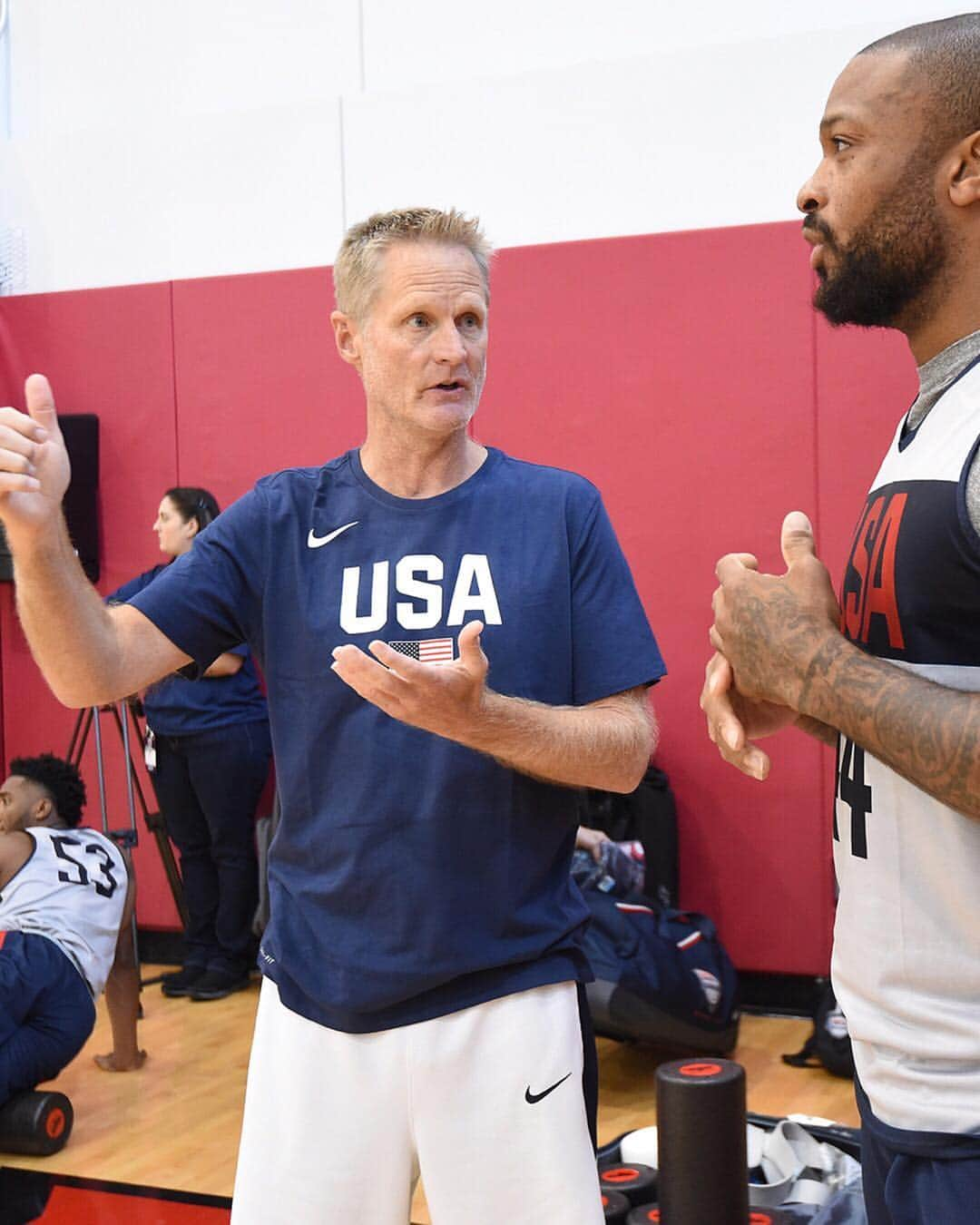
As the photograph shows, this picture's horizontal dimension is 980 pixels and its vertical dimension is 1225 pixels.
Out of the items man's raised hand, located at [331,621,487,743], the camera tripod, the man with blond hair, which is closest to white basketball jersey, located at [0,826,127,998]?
the camera tripod

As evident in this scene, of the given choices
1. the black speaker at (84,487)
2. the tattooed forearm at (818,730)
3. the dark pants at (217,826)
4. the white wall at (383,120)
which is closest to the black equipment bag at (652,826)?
the dark pants at (217,826)

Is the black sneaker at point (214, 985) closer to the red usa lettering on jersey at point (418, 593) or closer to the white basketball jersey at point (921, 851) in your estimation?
the red usa lettering on jersey at point (418, 593)

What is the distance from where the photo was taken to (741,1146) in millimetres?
2744

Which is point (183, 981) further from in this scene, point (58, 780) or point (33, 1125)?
point (33, 1125)

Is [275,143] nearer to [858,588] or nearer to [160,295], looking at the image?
[160,295]

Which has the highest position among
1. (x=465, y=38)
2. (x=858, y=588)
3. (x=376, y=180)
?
(x=465, y=38)

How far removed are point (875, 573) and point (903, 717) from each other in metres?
0.19

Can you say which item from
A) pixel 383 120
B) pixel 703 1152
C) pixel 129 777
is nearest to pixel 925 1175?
pixel 703 1152

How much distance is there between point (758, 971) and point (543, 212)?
2.81 m

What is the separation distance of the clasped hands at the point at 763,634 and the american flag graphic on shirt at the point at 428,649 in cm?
39

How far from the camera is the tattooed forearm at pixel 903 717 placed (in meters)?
1.16

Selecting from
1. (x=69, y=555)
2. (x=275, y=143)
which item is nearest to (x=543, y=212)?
(x=275, y=143)

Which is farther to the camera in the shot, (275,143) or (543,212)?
(275,143)

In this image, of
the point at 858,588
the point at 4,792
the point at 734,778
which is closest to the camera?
the point at 858,588
